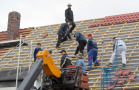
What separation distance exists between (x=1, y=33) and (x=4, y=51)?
280cm

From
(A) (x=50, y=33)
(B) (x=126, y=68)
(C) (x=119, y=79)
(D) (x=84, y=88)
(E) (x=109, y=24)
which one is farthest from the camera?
(A) (x=50, y=33)

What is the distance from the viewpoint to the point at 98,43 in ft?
39.6

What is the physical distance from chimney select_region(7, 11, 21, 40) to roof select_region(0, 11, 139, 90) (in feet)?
2.98

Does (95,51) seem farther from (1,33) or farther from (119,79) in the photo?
(1,33)

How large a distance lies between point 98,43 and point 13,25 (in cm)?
590

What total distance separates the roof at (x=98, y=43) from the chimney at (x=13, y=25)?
0.91 meters

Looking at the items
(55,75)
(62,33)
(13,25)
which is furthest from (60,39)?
(55,75)

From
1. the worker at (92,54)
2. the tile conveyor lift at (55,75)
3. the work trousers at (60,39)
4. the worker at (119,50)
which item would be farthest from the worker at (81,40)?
the tile conveyor lift at (55,75)

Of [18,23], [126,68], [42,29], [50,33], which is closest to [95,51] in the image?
[126,68]

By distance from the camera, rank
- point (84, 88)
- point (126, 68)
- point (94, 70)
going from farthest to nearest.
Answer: point (94, 70)
point (126, 68)
point (84, 88)

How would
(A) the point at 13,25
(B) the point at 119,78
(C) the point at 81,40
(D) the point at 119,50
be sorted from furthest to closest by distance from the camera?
(A) the point at 13,25 → (C) the point at 81,40 → (D) the point at 119,50 → (B) the point at 119,78

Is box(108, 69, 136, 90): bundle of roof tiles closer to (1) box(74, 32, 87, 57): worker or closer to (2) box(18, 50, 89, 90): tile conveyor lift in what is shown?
(2) box(18, 50, 89, 90): tile conveyor lift

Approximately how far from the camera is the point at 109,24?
14.0m

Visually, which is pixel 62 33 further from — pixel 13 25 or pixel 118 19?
pixel 13 25
